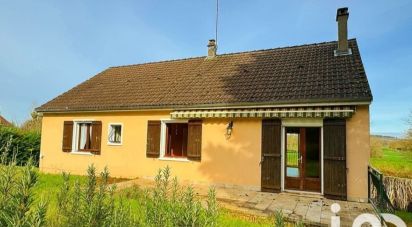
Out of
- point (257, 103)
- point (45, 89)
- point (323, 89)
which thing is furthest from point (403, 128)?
point (45, 89)

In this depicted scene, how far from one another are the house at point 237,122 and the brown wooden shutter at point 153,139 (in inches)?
2.3

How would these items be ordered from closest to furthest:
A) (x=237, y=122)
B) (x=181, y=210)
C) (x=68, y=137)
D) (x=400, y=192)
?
(x=181, y=210) < (x=237, y=122) < (x=68, y=137) < (x=400, y=192)

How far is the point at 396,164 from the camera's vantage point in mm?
27016

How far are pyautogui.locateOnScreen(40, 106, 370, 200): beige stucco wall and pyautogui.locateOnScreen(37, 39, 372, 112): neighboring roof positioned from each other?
0.96 m

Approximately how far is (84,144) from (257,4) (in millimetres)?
15364

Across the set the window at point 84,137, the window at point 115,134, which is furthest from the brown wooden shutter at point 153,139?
the window at point 84,137

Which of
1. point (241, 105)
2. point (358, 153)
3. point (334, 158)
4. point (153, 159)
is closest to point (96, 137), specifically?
point (153, 159)

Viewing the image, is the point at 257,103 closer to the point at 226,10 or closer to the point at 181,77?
the point at 181,77

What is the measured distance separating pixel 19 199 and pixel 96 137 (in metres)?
17.6

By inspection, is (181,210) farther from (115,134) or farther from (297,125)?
(115,134)

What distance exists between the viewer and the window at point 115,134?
18.2m

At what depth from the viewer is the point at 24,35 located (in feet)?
66.5

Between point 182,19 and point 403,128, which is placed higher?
point 182,19

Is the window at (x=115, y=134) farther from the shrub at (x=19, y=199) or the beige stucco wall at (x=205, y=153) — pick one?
the shrub at (x=19, y=199)
